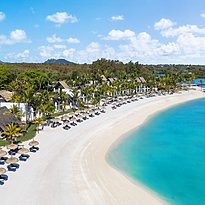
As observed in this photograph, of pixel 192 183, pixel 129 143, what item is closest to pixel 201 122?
pixel 129 143

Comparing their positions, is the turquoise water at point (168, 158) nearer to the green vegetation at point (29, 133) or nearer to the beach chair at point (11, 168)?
the beach chair at point (11, 168)

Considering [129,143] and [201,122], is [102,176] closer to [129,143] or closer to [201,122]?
[129,143]

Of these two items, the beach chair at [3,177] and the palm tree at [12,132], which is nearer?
the beach chair at [3,177]

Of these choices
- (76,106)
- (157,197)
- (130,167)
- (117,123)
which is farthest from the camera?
(76,106)

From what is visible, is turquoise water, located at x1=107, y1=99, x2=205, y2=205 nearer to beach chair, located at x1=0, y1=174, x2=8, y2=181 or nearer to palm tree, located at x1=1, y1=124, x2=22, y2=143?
beach chair, located at x1=0, y1=174, x2=8, y2=181

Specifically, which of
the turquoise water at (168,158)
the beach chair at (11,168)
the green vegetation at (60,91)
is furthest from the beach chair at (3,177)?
the turquoise water at (168,158)

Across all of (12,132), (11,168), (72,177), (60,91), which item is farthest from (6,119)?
(60,91)
